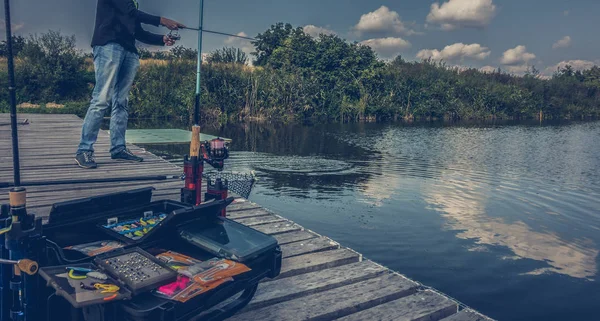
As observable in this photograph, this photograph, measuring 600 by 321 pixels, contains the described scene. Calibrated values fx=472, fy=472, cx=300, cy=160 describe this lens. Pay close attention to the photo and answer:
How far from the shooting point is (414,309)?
2.70 m

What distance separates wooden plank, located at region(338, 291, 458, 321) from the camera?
2590 mm

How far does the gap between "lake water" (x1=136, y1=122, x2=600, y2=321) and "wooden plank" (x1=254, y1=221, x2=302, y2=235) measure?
4.21ft

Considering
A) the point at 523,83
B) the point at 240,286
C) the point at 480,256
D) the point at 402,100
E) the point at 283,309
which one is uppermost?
the point at 523,83

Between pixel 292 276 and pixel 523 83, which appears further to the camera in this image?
pixel 523 83

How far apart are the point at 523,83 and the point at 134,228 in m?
46.7

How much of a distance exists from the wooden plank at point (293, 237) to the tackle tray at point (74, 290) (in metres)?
1.99

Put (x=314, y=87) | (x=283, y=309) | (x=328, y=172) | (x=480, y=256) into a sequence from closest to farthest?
(x=283, y=309) < (x=480, y=256) < (x=328, y=172) < (x=314, y=87)

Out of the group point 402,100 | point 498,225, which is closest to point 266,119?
point 402,100

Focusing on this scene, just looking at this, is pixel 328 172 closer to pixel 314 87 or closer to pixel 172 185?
pixel 172 185

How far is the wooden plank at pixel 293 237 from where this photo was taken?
368 centimetres

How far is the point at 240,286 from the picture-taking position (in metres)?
2.08

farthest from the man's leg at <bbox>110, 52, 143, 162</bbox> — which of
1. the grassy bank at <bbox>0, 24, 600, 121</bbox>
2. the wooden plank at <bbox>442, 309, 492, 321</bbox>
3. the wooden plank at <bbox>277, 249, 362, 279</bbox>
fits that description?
the grassy bank at <bbox>0, 24, 600, 121</bbox>

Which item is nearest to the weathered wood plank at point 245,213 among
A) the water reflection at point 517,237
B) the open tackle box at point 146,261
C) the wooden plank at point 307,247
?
the wooden plank at point 307,247

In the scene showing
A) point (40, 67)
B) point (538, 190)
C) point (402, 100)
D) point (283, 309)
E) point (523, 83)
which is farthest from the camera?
point (523, 83)
